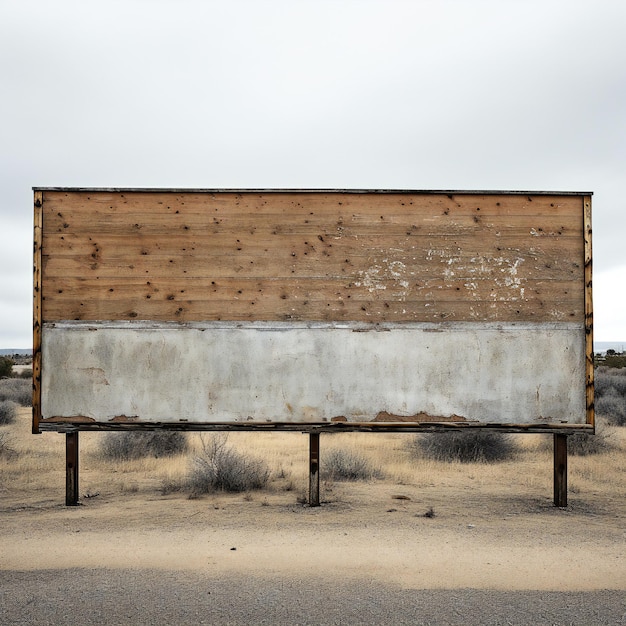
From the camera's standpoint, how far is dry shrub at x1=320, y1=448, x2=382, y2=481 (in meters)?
10.8

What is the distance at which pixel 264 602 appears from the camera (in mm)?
5098

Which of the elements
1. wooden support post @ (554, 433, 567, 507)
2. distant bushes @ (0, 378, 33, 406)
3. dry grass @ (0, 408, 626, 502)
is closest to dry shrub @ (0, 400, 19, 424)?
dry grass @ (0, 408, 626, 502)

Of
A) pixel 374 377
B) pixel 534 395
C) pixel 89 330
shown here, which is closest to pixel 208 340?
pixel 89 330

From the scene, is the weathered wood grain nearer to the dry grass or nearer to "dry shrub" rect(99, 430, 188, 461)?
the dry grass

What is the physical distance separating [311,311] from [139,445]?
6.85 metres

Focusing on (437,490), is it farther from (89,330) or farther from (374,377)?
(89,330)

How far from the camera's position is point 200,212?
8445 millimetres

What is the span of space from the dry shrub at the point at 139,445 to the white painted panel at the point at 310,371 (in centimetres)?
468

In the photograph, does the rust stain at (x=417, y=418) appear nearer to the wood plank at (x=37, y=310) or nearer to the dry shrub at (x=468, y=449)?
the wood plank at (x=37, y=310)

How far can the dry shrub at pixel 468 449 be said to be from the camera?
13062 millimetres

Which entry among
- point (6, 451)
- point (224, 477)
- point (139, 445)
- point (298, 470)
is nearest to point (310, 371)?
point (224, 477)

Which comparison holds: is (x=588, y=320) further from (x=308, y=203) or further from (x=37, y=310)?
(x=37, y=310)

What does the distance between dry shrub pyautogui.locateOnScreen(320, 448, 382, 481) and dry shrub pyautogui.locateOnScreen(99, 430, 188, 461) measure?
3390 millimetres

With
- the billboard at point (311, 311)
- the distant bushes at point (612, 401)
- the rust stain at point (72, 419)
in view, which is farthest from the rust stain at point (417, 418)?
the distant bushes at point (612, 401)
